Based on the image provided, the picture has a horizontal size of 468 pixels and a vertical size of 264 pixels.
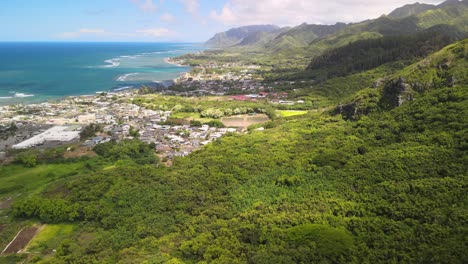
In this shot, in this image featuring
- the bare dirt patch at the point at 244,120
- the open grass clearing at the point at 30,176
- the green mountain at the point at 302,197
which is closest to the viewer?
the green mountain at the point at 302,197

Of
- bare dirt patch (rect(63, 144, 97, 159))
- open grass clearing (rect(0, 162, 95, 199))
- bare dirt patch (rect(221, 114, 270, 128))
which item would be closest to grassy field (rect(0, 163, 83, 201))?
open grass clearing (rect(0, 162, 95, 199))

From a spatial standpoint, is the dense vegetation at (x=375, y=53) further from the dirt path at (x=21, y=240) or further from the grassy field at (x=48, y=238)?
the dirt path at (x=21, y=240)

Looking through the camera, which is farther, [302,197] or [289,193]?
[289,193]

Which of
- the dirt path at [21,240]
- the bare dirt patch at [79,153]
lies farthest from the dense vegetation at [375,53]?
the dirt path at [21,240]

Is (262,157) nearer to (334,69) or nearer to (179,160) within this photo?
(179,160)

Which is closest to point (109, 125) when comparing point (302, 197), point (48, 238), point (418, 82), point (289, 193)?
point (48, 238)

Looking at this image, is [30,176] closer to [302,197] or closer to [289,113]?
[302,197]

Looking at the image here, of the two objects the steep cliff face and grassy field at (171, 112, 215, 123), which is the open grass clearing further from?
the steep cliff face
